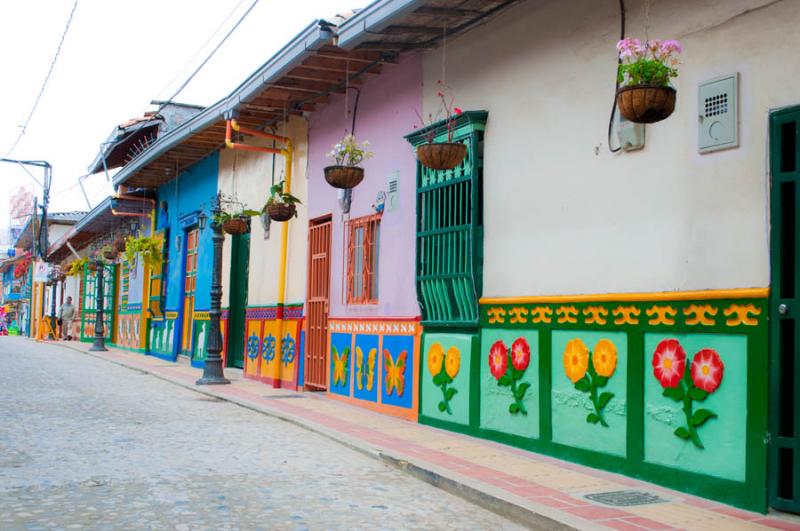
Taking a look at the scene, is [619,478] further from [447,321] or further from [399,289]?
[399,289]

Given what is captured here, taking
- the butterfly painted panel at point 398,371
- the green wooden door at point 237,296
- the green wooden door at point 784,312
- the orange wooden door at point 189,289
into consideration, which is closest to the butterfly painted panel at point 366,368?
the butterfly painted panel at point 398,371

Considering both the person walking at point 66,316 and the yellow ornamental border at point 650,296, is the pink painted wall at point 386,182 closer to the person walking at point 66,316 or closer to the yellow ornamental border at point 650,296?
the yellow ornamental border at point 650,296

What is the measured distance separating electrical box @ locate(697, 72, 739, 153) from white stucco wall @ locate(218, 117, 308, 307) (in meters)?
8.00

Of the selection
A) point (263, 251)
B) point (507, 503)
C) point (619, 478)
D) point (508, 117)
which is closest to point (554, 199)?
point (508, 117)

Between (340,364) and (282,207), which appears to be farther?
(282,207)

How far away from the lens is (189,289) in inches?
773

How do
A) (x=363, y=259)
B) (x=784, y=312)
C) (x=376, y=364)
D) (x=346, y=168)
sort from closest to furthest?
(x=784, y=312) < (x=346, y=168) < (x=376, y=364) < (x=363, y=259)

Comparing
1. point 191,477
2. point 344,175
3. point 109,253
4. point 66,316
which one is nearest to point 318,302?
point 344,175

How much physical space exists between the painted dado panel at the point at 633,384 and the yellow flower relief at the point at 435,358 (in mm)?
366

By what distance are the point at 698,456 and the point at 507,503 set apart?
1.44m

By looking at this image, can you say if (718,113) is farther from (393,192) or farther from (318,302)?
(318,302)

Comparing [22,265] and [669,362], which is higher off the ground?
[22,265]

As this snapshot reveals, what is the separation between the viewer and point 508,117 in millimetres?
8469

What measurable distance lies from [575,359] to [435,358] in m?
2.46
